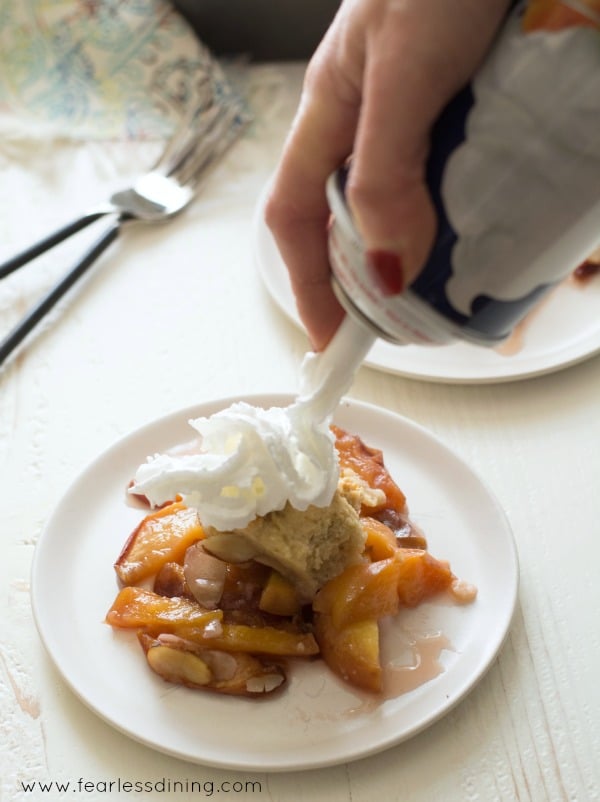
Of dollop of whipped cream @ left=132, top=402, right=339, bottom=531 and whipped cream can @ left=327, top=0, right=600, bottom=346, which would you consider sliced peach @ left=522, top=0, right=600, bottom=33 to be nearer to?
whipped cream can @ left=327, top=0, right=600, bottom=346

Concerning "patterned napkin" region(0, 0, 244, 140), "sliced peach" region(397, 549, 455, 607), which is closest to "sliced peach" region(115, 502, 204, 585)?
"sliced peach" region(397, 549, 455, 607)

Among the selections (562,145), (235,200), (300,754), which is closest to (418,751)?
(300,754)

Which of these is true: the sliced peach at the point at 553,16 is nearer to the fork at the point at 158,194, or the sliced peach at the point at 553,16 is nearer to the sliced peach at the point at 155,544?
the sliced peach at the point at 155,544

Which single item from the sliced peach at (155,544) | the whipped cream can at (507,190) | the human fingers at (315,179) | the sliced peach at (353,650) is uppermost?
the whipped cream can at (507,190)

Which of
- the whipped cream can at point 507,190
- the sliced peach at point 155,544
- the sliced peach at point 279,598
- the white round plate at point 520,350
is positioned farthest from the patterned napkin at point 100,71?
the whipped cream can at point 507,190

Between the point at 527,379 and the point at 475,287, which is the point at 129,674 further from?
the point at 527,379

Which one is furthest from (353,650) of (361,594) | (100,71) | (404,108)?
(100,71)

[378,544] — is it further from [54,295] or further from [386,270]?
[54,295]

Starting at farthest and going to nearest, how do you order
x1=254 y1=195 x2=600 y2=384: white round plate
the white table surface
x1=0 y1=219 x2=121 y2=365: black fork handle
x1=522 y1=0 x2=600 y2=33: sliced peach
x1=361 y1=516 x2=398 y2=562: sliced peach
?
x1=0 y1=219 x2=121 y2=365: black fork handle, x1=254 y1=195 x2=600 y2=384: white round plate, x1=361 y1=516 x2=398 y2=562: sliced peach, the white table surface, x1=522 y1=0 x2=600 y2=33: sliced peach
